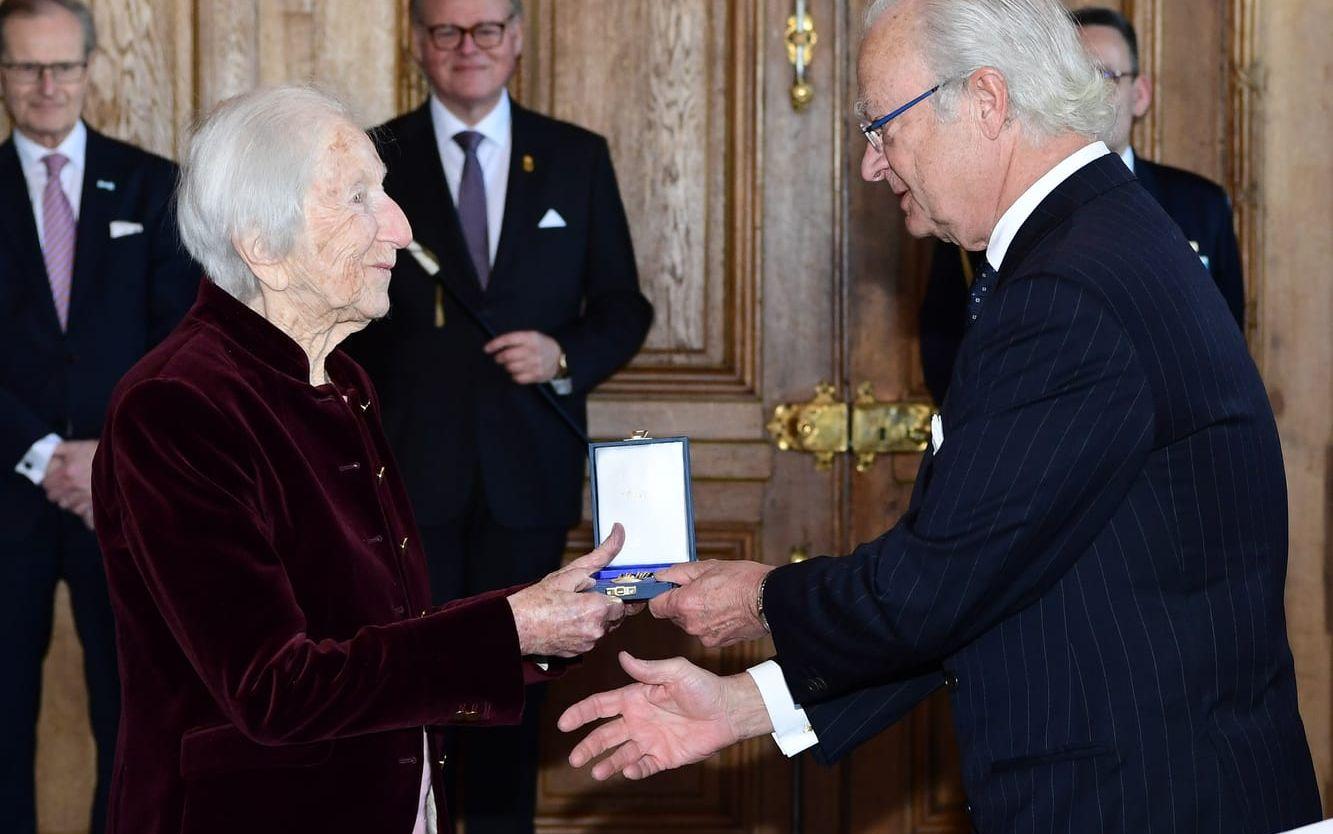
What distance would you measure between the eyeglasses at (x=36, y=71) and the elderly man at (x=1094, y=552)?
2.95 m

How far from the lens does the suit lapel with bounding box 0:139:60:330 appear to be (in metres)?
4.11

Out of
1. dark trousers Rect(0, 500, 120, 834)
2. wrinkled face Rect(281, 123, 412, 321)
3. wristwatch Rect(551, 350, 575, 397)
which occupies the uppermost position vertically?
wrinkled face Rect(281, 123, 412, 321)

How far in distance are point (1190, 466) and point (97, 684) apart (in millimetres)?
3057

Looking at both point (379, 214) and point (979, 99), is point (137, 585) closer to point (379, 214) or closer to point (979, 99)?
point (379, 214)

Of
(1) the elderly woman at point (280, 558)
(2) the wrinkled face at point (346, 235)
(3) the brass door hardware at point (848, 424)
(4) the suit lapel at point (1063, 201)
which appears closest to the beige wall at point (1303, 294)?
(3) the brass door hardware at point (848, 424)

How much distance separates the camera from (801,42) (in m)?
4.41

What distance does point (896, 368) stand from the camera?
4.52 m

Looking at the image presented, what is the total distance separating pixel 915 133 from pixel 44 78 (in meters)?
2.84

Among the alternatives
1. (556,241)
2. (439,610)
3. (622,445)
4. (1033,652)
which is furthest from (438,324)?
(1033,652)

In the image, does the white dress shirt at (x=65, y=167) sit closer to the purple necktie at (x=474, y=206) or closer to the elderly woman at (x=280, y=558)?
the purple necktie at (x=474, y=206)

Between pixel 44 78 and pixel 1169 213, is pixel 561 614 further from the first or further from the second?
pixel 44 78

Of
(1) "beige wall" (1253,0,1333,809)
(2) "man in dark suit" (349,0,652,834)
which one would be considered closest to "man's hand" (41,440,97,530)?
(2) "man in dark suit" (349,0,652,834)

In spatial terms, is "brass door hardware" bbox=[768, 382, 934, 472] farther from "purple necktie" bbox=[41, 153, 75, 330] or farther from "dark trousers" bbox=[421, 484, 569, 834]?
"purple necktie" bbox=[41, 153, 75, 330]

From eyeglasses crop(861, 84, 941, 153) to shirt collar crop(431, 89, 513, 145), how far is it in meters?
2.09
